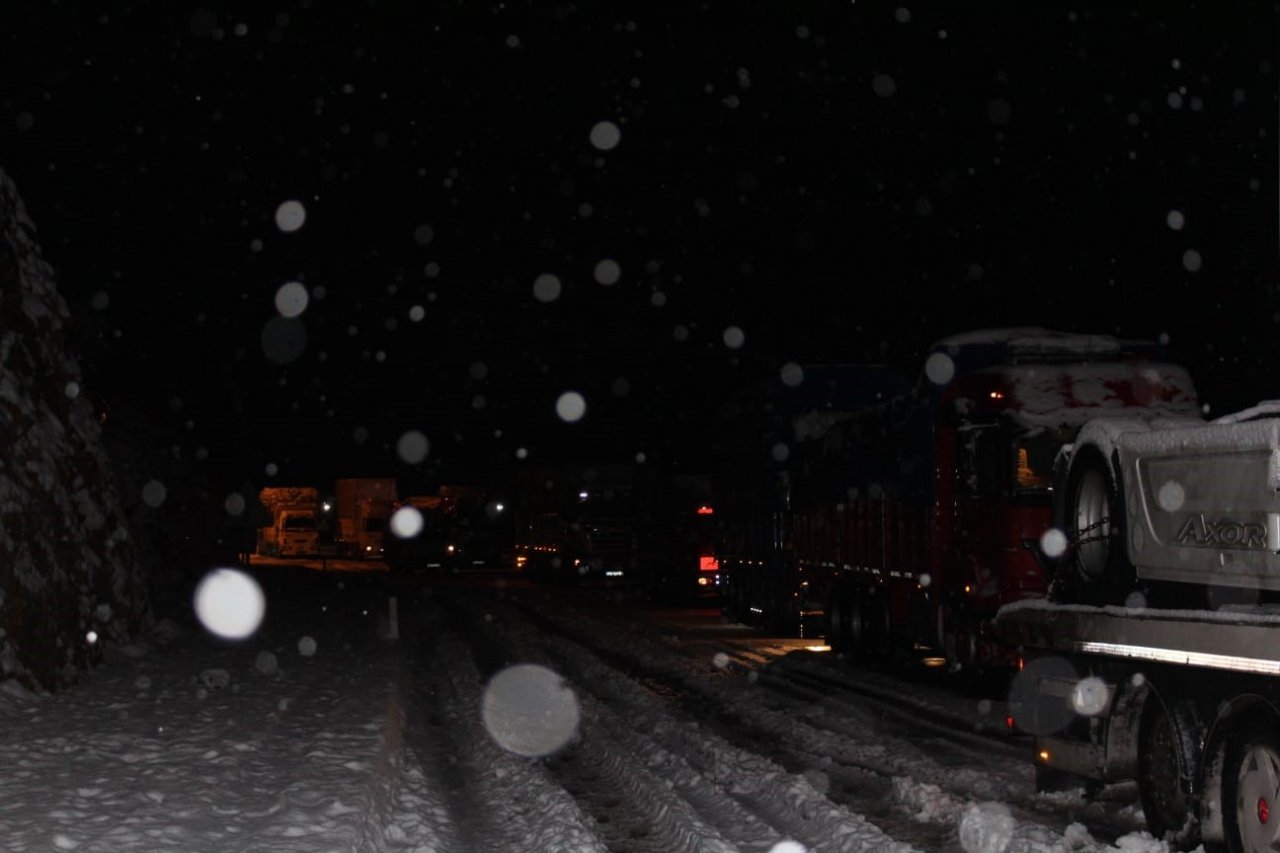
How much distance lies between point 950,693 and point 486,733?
6.17m

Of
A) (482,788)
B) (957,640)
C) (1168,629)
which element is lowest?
(482,788)

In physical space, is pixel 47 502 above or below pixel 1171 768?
above

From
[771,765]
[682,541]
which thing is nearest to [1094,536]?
[771,765]

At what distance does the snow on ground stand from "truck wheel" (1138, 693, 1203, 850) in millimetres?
219

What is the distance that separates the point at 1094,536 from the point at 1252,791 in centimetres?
269

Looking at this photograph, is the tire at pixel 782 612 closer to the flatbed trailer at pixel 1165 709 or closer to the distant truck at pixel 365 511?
the flatbed trailer at pixel 1165 709

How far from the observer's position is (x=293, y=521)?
3361 inches

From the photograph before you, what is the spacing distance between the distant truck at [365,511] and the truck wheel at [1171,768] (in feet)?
222

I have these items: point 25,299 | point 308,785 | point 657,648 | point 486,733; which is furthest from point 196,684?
point 657,648

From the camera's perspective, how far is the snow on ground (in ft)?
30.6

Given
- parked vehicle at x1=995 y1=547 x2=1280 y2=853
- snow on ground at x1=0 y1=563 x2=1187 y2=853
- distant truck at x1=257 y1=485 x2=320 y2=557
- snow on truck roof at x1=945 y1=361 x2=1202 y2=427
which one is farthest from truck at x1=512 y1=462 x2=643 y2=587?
distant truck at x1=257 y1=485 x2=320 y2=557

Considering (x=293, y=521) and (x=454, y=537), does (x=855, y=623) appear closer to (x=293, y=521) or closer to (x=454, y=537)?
(x=454, y=537)

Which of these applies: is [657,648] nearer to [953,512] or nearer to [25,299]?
[953,512]

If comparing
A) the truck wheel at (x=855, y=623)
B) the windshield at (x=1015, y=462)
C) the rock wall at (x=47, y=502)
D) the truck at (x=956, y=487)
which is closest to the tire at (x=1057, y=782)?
the truck at (x=956, y=487)
